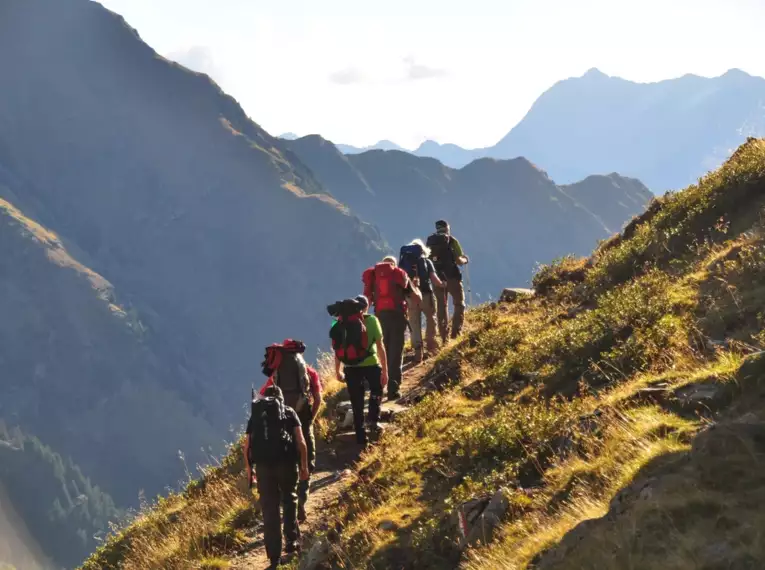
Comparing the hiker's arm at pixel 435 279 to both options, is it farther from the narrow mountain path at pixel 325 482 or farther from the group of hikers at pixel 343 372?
the narrow mountain path at pixel 325 482

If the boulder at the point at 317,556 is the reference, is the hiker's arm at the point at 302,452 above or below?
above

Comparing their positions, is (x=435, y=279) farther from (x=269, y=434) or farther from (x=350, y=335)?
(x=269, y=434)

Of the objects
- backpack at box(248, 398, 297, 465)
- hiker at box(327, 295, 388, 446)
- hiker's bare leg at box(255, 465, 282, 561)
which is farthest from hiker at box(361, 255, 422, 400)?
hiker's bare leg at box(255, 465, 282, 561)

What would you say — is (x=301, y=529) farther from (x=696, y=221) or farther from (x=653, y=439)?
(x=696, y=221)

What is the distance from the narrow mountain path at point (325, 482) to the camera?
802 cm

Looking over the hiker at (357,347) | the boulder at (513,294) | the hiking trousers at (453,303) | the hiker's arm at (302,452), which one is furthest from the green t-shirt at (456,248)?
the hiker's arm at (302,452)

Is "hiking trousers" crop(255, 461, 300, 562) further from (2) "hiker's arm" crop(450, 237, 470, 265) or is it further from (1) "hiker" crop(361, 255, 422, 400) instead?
(2) "hiker's arm" crop(450, 237, 470, 265)

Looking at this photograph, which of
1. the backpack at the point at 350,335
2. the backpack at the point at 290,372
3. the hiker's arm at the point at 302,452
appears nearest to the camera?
the hiker's arm at the point at 302,452

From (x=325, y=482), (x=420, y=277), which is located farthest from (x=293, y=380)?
(x=420, y=277)

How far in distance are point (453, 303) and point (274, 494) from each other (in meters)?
8.52

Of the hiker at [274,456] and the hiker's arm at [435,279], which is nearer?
the hiker at [274,456]

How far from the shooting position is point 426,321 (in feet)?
48.9

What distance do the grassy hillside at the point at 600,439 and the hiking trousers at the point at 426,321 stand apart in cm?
162

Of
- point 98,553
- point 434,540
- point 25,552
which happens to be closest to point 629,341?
point 434,540
